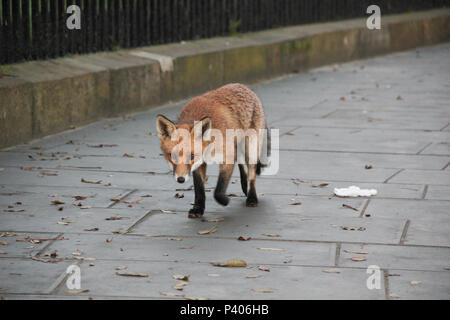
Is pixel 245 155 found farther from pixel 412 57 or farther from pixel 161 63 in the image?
pixel 412 57

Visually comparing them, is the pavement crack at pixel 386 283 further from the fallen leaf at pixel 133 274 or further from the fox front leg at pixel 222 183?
the fox front leg at pixel 222 183

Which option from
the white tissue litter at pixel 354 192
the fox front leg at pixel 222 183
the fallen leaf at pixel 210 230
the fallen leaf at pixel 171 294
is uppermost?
the fox front leg at pixel 222 183

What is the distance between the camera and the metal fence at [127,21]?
10094 millimetres

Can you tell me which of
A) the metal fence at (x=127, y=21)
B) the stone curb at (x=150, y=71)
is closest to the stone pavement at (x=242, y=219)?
the stone curb at (x=150, y=71)

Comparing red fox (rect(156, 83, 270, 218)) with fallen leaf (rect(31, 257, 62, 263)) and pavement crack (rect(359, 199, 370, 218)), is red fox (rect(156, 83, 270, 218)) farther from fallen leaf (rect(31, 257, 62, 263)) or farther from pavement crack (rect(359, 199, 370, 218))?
fallen leaf (rect(31, 257, 62, 263))

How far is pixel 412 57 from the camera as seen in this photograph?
19109 millimetres

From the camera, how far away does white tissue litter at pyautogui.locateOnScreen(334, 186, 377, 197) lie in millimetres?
7309

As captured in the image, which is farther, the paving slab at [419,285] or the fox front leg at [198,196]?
the fox front leg at [198,196]

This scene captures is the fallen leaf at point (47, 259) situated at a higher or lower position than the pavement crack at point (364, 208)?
higher

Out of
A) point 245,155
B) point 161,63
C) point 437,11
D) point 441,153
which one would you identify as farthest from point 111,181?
point 437,11

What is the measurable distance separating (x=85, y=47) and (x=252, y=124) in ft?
15.8

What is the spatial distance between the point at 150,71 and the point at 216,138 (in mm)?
5480

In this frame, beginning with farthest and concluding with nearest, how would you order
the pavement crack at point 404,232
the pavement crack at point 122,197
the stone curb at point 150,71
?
1. the stone curb at point 150,71
2. the pavement crack at point 122,197
3. the pavement crack at point 404,232

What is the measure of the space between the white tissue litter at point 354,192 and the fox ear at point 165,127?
1749 millimetres
